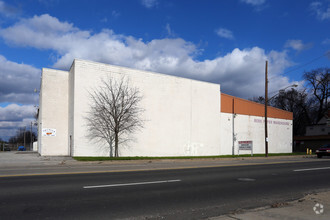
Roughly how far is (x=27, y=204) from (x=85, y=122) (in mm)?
19503

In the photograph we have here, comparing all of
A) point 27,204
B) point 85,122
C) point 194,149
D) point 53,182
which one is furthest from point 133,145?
point 27,204

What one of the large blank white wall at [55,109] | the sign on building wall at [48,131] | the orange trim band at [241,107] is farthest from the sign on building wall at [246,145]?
the sign on building wall at [48,131]

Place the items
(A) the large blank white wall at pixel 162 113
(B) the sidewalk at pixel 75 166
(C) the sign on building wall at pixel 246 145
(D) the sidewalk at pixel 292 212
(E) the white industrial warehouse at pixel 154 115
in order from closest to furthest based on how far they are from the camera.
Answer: (D) the sidewalk at pixel 292 212 < (B) the sidewalk at pixel 75 166 < (A) the large blank white wall at pixel 162 113 < (E) the white industrial warehouse at pixel 154 115 < (C) the sign on building wall at pixel 246 145

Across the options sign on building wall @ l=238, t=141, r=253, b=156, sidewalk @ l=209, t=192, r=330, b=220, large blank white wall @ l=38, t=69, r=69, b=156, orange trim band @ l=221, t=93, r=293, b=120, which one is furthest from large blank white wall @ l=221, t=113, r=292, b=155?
sidewalk @ l=209, t=192, r=330, b=220

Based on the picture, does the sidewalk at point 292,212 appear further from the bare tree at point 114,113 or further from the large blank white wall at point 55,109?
the large blank white wall at point 55,109

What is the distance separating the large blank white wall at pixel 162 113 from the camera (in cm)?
2586

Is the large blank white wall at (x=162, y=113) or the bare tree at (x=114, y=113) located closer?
the large blank white wall at (x=162, y=113)

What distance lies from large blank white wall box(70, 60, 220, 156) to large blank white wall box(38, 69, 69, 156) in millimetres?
2855

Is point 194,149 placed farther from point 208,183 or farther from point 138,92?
point 208,183

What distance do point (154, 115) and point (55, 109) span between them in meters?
9.98

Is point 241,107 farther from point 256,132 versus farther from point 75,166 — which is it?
point 75,166

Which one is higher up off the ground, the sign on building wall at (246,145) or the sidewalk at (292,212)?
the sidewalk at (292,212)

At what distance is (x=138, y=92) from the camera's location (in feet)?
94.9

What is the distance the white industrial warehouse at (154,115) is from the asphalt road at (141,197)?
53.7 feet
